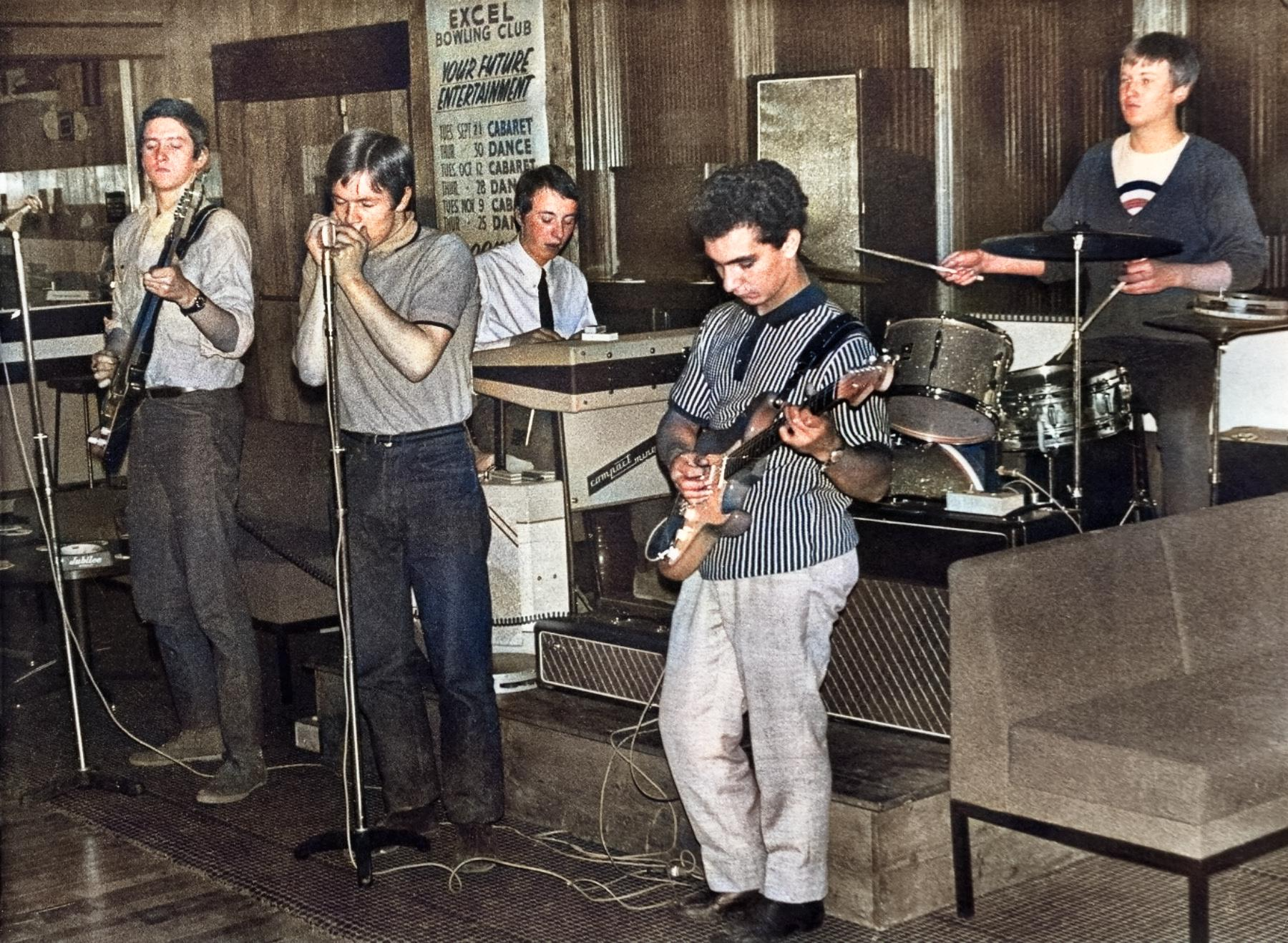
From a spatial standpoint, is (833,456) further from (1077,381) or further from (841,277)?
(841,277)

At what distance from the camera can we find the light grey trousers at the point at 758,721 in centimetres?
370

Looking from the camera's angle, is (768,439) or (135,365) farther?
(135,365)

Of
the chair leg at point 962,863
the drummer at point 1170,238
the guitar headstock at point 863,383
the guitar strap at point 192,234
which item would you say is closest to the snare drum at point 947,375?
the drummer at point 1170,238

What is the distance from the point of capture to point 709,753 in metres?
3.86

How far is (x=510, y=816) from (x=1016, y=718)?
5.11 feet

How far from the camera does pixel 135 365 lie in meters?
4.76

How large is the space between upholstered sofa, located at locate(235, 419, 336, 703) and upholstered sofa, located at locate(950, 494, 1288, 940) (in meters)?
2.19

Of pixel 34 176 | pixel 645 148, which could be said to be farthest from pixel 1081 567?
pixel 34 176

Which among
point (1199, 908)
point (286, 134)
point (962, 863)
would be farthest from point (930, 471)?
point (286, 134)

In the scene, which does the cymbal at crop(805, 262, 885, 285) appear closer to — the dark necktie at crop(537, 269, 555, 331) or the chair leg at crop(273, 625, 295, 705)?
the dark necktie at crop(537, 269, 555, 331)

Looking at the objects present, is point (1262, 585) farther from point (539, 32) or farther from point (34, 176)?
point (34, 176)

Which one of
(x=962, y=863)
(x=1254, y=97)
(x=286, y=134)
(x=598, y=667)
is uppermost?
(x=286, y=134)

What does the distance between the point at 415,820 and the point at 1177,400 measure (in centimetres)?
250

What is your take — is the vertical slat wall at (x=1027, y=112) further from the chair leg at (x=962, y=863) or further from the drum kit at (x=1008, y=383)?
the chair leg at (x=962, y=863)
